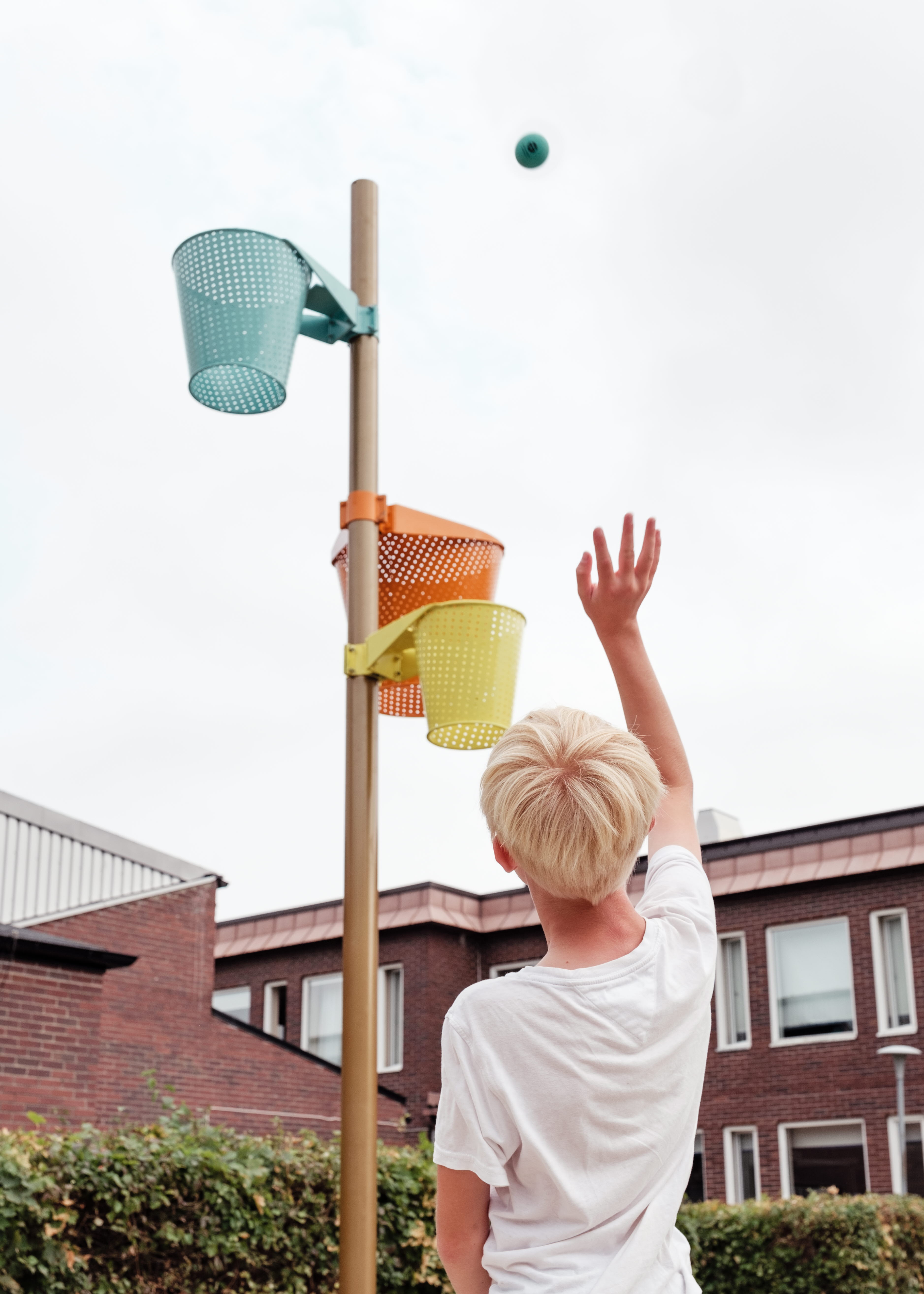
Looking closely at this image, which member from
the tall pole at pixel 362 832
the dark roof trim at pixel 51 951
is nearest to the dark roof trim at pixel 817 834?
the dark roof trim at pixel 51 951

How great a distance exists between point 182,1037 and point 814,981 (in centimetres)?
1109

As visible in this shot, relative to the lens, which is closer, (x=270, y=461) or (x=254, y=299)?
(x=254, y=299)

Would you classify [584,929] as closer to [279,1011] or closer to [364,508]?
[364,508]

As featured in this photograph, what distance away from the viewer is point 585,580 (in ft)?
7.82

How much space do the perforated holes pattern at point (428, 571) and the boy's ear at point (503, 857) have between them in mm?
3083

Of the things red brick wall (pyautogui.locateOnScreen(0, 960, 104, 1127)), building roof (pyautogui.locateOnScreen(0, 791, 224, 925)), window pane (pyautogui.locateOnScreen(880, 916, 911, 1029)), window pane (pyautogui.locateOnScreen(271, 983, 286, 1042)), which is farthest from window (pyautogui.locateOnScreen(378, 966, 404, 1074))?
red brick wall (pyautogui.locateOnScreen(0, 960, 104, 1127))

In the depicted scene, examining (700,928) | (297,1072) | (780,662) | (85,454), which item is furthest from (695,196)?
(297,1072)

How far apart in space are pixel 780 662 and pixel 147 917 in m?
10.6

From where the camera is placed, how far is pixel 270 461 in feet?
36.3

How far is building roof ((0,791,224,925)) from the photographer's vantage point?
731 inches

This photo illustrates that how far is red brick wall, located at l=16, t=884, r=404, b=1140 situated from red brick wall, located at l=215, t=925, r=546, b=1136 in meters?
4.53

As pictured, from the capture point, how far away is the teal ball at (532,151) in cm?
488

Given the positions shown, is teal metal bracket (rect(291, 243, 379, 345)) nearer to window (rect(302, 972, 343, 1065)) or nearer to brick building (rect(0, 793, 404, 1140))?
brick building (rect(0, 793, 404, 1140))

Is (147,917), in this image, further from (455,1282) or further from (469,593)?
(455,1282)
